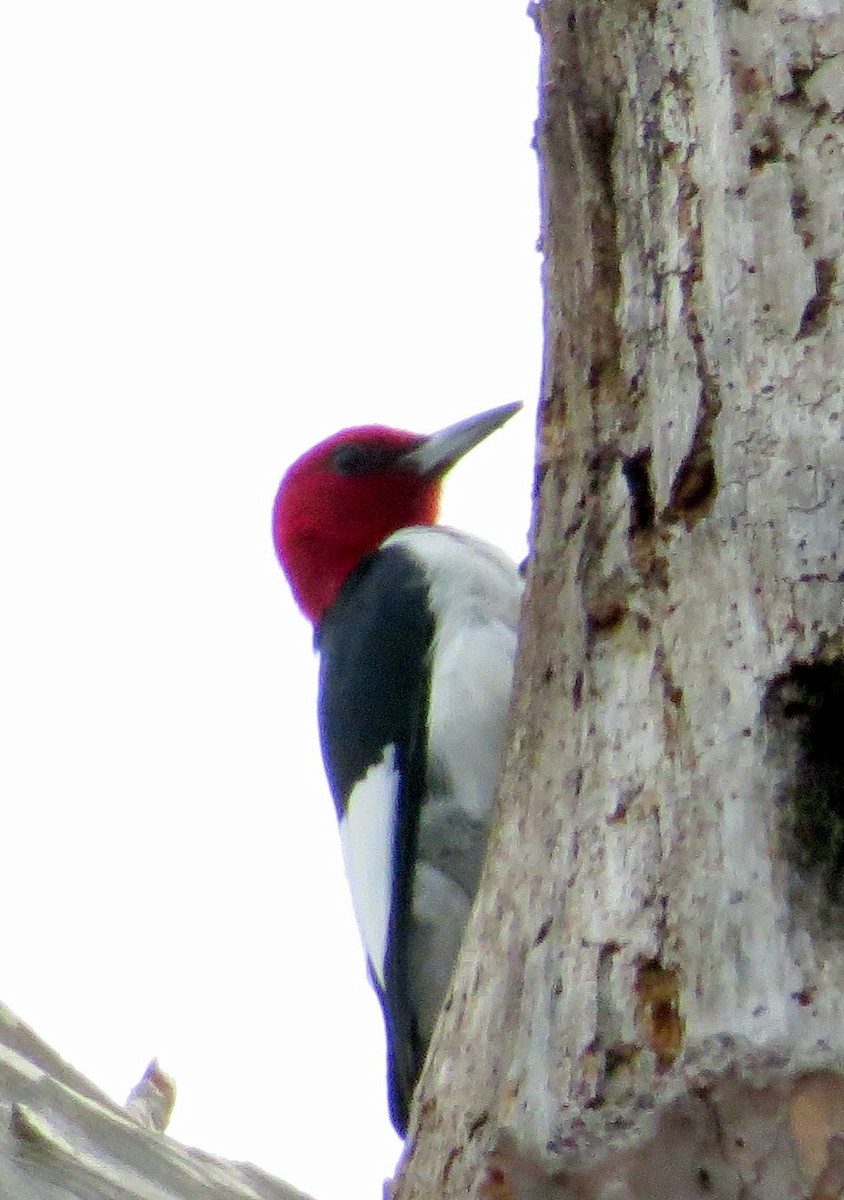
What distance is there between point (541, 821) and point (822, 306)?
64 cm

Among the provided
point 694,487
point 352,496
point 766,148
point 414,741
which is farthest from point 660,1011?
point 352,496

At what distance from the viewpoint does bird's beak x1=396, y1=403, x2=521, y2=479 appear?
11.1ft

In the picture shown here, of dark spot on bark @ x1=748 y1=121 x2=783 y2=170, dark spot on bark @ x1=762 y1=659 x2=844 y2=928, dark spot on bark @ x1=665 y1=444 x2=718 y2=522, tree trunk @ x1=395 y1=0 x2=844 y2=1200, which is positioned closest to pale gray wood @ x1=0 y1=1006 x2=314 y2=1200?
tree trunk @ x1=395 y1=0 x2=844 y2=1200

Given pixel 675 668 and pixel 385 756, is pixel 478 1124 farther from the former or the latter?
pixel 385 756

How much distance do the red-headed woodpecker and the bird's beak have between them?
Result: 29cm

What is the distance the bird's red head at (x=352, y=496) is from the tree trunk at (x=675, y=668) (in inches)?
52.6

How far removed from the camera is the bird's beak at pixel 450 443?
11.1 feet

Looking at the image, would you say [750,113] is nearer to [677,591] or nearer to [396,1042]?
[677,591]

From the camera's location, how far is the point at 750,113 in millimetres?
1929

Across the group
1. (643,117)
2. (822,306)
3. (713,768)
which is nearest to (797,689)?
(713,768)

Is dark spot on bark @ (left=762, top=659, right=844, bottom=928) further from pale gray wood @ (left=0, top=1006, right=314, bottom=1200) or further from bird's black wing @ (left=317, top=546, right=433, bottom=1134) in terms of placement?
bird's black wing @ (left=317, top=546, right=433, bottom=1134)

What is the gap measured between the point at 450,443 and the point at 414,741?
3.50 ft

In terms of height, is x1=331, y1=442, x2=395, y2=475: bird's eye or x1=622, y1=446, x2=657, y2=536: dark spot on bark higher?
x1=331, y1=442, x2=395, y2=475: bird's eye

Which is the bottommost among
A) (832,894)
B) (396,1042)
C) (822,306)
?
(396,1042)
